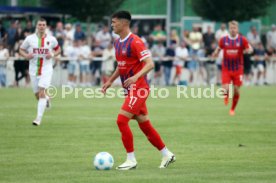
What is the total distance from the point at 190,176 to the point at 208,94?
69.7 ft

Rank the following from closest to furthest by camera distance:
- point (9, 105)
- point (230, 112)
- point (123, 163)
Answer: point (123, 163) → point (230, 112) → point (9, 105)

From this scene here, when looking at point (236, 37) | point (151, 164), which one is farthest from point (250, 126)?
point (151, 164)

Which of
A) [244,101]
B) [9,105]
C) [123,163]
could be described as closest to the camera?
[123,163]

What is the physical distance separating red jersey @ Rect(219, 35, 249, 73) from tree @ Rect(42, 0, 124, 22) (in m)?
19.2

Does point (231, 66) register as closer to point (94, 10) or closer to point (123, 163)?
point (123, 163)

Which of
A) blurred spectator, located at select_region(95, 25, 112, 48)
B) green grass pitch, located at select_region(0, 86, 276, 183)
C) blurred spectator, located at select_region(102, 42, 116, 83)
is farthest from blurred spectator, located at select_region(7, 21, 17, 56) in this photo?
green grass pitch, located at select_region(0, 86, 276, 183)

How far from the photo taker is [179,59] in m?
38.7

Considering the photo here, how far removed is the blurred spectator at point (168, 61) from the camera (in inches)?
1522

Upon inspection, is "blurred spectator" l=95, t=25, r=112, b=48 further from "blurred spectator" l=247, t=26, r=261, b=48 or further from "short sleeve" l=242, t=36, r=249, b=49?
"short sleeve" l=242, t=36, r=249, b=49

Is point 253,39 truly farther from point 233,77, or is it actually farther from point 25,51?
point 25,51

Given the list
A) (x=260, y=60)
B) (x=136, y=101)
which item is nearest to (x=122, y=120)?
(x=136, y=101)

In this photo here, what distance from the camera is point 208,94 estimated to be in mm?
32656

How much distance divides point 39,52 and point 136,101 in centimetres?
847

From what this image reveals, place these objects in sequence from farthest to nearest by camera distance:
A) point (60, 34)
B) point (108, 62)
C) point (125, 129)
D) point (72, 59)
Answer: point (108, 62) < point (72, 59) < point (60, 34) < point (125, 129)
